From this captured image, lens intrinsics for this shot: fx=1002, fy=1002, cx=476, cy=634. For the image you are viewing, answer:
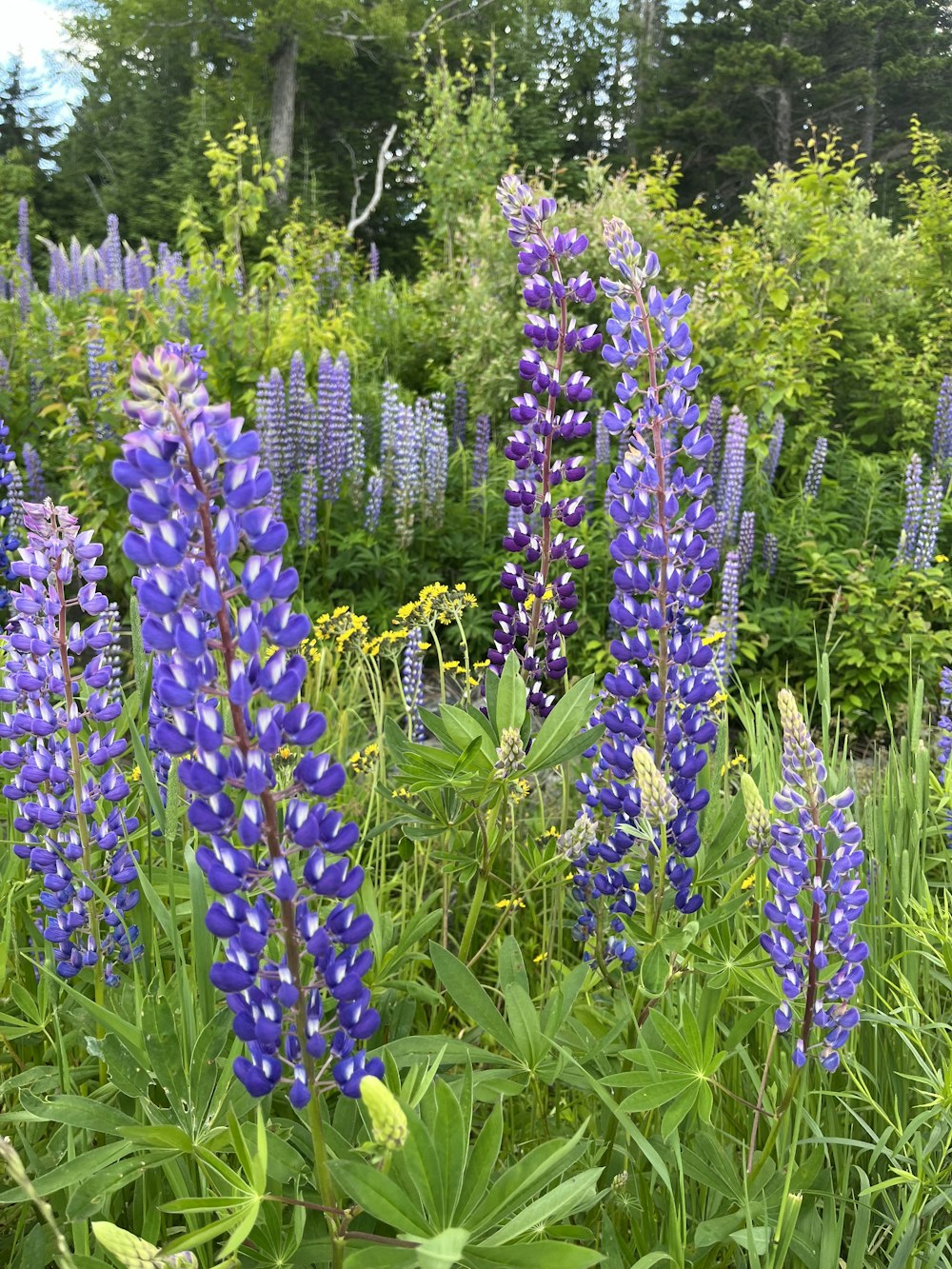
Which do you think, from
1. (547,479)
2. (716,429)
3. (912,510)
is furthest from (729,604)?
(547,479)

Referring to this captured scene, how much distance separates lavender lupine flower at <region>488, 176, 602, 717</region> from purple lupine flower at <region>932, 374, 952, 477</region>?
5.38 metres

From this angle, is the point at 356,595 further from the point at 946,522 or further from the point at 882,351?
the point at 882,351

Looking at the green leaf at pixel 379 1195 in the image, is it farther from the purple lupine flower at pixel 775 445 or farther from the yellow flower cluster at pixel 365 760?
the purple lupine flower at pixel 775 445

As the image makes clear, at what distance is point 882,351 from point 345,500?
4731 millimetres

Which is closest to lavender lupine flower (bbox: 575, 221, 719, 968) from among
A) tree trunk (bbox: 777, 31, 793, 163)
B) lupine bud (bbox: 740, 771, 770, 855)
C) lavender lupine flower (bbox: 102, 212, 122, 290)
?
lupine bud (bbox: 740, 771, 770, 855)

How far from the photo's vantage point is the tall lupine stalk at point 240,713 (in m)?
0.98

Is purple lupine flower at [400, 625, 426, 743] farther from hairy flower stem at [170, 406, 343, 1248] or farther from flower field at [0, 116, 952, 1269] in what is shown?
hairy flower stem at [170, 406, 343, 1248]

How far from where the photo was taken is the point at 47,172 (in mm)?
25953

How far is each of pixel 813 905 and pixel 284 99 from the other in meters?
25.2

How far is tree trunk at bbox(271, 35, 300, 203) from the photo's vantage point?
73.0ft

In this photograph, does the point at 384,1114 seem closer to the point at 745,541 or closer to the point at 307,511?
the point at 307,511

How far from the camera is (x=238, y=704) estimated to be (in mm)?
998

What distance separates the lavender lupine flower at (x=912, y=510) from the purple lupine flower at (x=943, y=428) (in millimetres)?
1254

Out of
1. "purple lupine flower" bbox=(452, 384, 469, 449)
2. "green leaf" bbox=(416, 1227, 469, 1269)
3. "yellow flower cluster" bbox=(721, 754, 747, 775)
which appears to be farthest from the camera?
"purple lupine flower" bbox=(452, 384, 469, 449)
